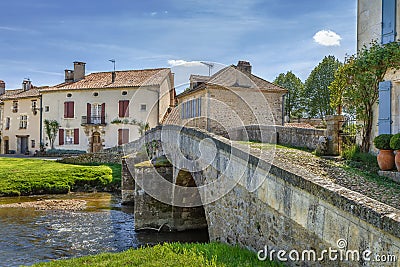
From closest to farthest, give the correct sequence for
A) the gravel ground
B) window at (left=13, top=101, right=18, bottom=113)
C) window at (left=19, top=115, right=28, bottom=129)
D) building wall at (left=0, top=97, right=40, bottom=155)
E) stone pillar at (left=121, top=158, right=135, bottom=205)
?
the gravel ground, stone pillar at (left=121, top=158, right=135, bottom=205), building wall at (left=0, top=97, right=40, bottom=155), window at (left=19, top=115, right=28, bottom=129), window at (left=13, top=101, right=18, bottom=113)

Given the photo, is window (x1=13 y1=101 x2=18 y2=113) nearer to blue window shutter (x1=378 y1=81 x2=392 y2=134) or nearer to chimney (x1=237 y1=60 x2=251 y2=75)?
chimney (x1=237 y1=60 x2=251 y2=75)

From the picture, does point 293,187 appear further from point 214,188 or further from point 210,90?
point 210,90

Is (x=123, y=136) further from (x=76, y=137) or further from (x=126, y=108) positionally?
(x=76, y=137)

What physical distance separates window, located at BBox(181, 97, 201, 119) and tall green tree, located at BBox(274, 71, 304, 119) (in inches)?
647

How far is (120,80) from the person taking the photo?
34.2 metres

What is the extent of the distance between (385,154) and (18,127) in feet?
127

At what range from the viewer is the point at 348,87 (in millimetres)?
9023

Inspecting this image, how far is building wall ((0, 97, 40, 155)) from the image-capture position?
37.4 meters

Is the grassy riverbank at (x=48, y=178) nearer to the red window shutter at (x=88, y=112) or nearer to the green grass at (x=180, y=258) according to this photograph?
the red window shutter at (x=88, y=112)

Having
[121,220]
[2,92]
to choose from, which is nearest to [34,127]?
[2,92]

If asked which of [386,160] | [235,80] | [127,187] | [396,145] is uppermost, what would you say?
[235,80]

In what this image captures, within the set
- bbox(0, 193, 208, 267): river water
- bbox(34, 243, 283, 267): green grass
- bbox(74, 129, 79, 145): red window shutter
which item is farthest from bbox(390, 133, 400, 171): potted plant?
bbox(74, 129, 79, 145): red window shutter

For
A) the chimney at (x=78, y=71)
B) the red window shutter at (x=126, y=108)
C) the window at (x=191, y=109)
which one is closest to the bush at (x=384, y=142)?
the window at (x=191, y=109)

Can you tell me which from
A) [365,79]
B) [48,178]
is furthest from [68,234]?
[48,178]
